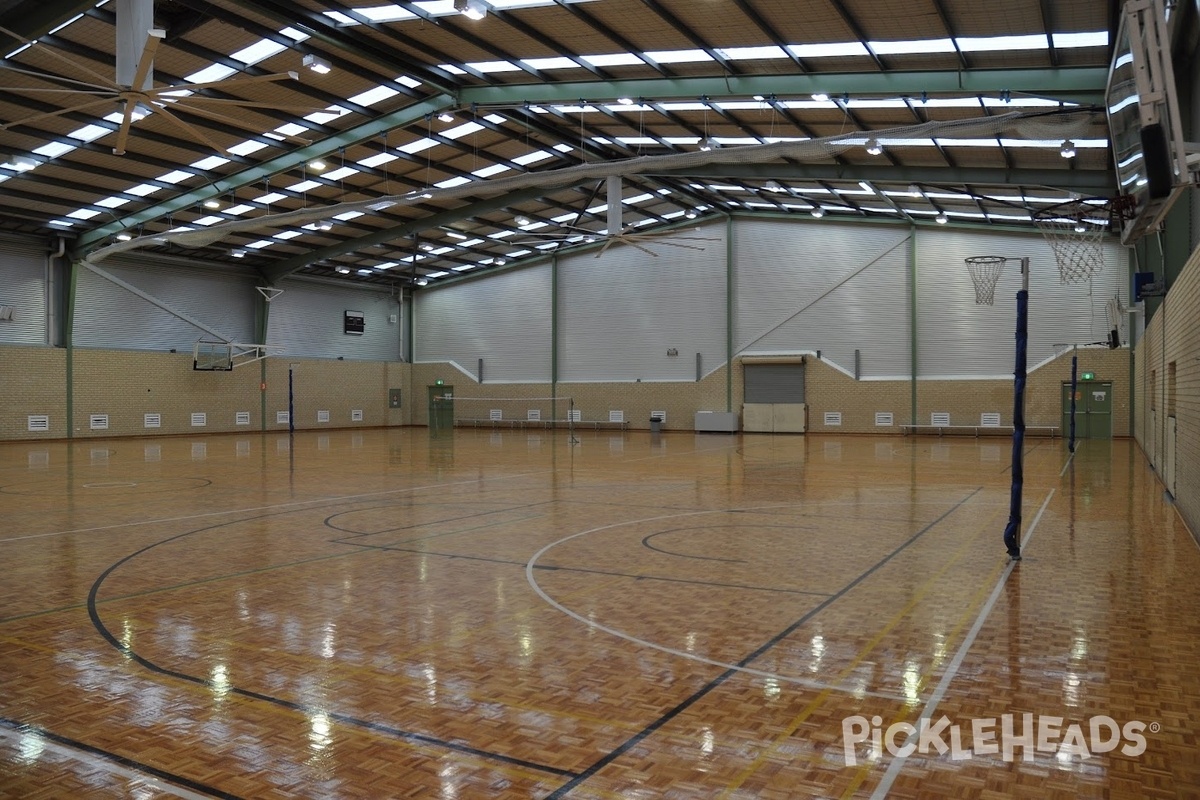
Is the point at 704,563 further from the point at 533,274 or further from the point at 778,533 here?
the point at 533,274

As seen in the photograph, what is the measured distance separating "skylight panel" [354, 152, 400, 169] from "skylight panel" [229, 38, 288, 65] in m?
6.85

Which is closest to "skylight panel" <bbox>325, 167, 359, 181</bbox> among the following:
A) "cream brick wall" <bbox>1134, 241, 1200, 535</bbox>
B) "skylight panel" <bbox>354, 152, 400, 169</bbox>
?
"skylight panel" <bbox>354, 152, 400, 169</bbox>

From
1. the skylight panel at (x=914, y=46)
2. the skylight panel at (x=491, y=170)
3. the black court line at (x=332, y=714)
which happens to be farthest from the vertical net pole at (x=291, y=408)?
the black court line at (x=332, y=714)

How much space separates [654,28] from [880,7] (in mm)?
4256

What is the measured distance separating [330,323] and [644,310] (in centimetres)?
1624

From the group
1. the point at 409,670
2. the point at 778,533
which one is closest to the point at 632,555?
the point at 778,533

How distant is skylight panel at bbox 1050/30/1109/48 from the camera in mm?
13719

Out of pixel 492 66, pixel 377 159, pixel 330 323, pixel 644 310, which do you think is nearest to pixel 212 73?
pixel 492 66

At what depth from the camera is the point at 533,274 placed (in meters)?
41.9

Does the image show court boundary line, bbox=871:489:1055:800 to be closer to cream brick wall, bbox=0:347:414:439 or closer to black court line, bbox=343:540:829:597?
black court line, bbox=343:540:829:597

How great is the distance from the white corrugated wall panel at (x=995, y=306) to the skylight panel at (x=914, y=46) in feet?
56.9

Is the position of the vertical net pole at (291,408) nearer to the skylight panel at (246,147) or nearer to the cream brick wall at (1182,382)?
the skylight panel at (246,147)

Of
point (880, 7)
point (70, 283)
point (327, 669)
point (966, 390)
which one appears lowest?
point (327, 669)

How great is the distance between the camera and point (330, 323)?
42.4 metres
